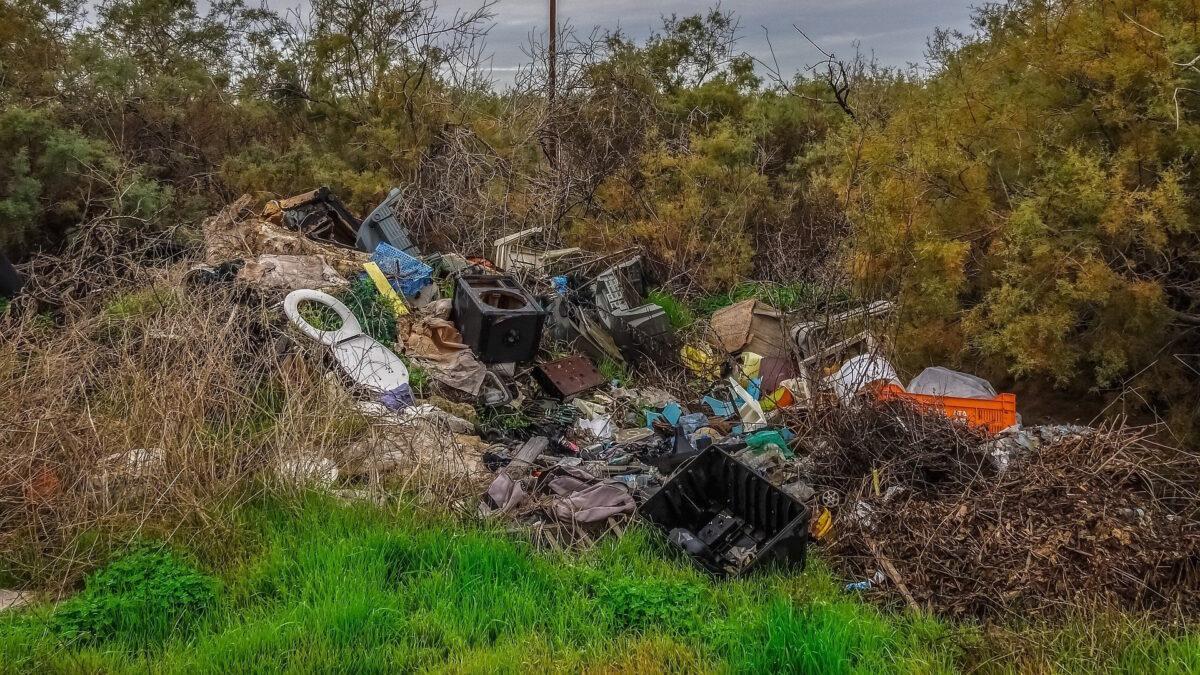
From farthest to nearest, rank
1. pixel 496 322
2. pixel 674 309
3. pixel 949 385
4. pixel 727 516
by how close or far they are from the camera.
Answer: pixel 674 309, pixel 496 322, pixel 949 385, pixel 727 516

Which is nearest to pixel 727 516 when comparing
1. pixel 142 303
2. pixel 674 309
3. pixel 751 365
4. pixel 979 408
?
pixel 979 408

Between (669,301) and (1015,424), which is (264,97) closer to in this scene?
(669,301)

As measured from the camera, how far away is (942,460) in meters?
4.63

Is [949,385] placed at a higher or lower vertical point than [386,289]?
lower

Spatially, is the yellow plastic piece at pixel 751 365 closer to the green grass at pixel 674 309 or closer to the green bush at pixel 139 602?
the green grass at pixel 674 309

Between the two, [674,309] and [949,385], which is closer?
[949,385]

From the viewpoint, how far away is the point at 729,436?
566cm

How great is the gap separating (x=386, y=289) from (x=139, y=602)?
3934mm

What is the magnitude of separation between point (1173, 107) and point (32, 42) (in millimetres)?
12962

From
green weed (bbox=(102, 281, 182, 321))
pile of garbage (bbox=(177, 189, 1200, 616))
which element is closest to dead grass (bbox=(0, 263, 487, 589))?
green weed (bbox=(102, 281, 182, 321))

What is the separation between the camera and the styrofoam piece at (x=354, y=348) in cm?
546

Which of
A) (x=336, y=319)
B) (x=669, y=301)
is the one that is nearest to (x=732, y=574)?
(x=336, y=319)

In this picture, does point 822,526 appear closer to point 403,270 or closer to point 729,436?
point 729,436

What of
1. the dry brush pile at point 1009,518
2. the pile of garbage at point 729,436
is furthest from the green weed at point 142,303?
the dry brush pile at point 1009,518
